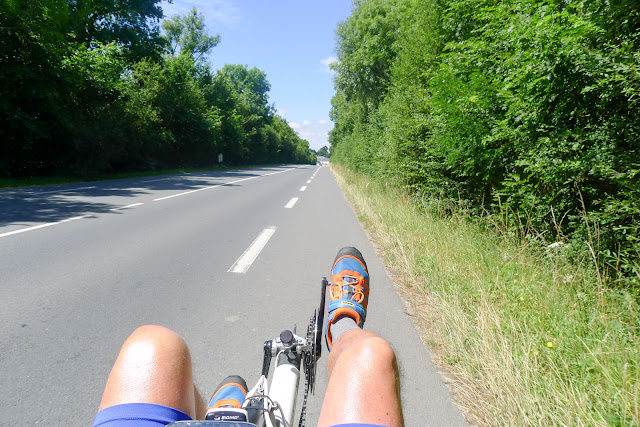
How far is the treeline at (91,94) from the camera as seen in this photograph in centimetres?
1570

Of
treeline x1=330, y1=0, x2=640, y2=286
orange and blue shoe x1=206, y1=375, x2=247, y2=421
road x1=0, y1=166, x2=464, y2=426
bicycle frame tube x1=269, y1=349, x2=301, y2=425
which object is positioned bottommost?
road x1=0, y1=166, x2=464, y2=426

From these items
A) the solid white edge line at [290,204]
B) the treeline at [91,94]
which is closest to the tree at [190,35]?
the treeline at [91,94]

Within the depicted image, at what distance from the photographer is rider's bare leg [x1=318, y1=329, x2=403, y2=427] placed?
1317 millimetres

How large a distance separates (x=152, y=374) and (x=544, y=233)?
506 centimetres

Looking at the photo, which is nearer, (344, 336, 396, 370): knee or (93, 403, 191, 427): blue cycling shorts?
(93, 403, 191, 427): blue cycling shorts

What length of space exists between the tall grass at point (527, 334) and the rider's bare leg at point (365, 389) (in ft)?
3.41

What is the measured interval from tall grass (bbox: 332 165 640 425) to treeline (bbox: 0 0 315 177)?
19.0 m

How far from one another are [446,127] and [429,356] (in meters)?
4.66

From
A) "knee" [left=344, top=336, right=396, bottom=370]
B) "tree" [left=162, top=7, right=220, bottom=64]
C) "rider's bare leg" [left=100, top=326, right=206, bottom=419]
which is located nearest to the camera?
"rider's bare leg" [left=100, top=326, right=206, bottom=419]

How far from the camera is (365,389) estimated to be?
1.39 meters

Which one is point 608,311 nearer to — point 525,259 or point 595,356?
point 595,356

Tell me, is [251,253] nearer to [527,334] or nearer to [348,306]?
[348,306]

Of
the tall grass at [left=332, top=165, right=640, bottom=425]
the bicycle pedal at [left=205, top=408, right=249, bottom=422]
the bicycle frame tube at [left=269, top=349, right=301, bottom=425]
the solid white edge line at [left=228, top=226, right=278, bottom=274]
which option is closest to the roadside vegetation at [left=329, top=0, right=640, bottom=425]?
the tall grass at [left=332, top=165, right=640, bottom=425]

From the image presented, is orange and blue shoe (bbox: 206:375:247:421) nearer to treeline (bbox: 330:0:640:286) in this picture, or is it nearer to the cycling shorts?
the cycling shorts
